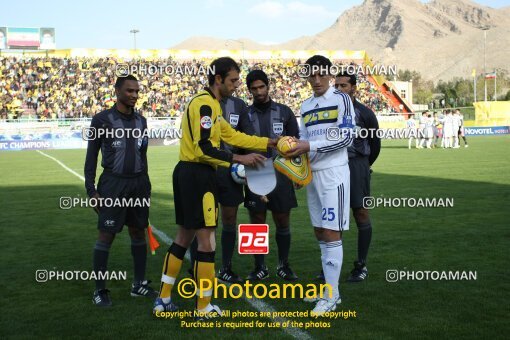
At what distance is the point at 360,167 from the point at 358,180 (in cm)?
18

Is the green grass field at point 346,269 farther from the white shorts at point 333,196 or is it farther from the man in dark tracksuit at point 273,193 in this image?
the white shorts at point 333,196

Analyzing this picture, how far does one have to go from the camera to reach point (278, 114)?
23.9 ft

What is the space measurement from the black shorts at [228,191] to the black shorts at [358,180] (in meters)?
1.31

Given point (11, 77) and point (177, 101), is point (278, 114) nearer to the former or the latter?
point (177, 101)

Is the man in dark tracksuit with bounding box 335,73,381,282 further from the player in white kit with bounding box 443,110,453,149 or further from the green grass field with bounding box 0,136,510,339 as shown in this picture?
the player in white kit with bounding box 443,110,453,149

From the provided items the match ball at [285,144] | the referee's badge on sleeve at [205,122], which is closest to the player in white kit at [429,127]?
the match ball at [285,144]

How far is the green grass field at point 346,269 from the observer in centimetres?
530

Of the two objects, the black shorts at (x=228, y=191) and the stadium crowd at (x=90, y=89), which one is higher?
the stadium crowd at (x=90, y=89)

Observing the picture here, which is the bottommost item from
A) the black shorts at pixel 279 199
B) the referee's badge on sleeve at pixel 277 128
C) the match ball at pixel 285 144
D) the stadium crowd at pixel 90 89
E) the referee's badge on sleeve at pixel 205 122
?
the black shorts at pixel 279 199

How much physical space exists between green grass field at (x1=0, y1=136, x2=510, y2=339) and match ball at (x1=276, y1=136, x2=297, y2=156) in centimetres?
153

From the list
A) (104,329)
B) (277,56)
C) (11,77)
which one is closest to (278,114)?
(104,329)

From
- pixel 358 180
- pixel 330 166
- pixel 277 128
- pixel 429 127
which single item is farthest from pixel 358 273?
pixel 429 127

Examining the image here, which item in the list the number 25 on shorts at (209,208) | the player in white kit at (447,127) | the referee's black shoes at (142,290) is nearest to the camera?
the number 25 on shorts at (209,208)

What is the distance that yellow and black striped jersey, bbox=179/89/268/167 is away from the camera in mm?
5297
